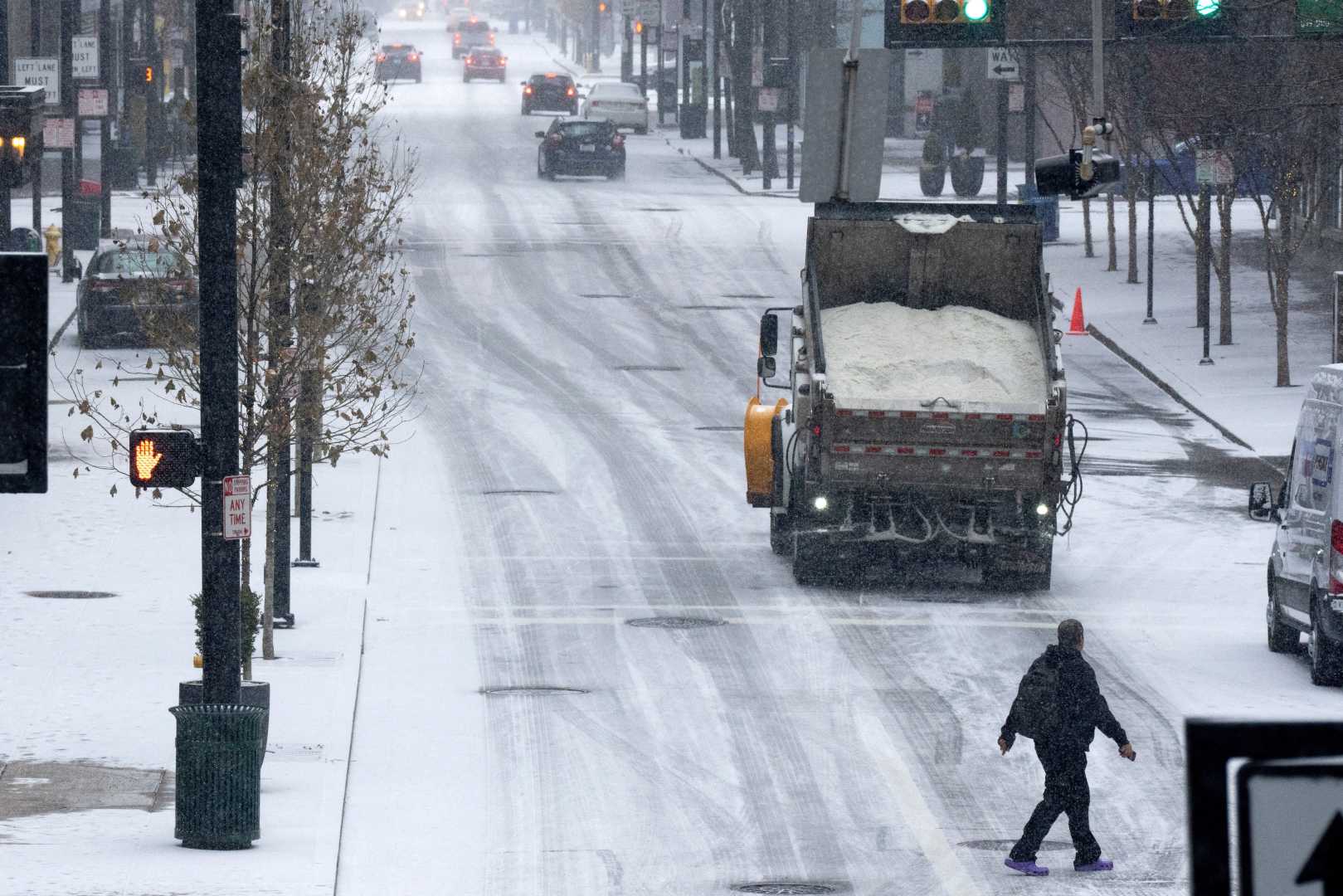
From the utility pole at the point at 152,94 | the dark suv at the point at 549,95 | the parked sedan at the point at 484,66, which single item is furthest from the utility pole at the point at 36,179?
the parked sedan at the point at 484,66

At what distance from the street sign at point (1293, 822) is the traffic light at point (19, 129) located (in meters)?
14.5

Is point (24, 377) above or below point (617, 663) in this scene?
above

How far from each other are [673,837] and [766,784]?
1.32 m

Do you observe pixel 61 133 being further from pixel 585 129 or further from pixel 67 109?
pixel 585 129

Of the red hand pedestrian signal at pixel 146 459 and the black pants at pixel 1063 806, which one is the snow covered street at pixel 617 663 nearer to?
the black pants at pixel 1063 806

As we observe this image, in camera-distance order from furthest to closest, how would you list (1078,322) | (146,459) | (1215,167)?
1. (1078,322)
2. (1215,167)
3. (146,459)

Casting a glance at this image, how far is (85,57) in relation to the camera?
40.3 metres

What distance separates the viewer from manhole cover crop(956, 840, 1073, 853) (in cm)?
1295

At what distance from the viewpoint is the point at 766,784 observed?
14.3 metres

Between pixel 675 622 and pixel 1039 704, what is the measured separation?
728 cm

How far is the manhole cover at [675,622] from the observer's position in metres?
19.3

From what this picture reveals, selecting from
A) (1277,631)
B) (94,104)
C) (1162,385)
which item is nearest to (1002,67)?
(1162,385)

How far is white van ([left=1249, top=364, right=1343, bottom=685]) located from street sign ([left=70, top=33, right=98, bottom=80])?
27.3 m

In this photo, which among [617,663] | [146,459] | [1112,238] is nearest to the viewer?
[146,459]
